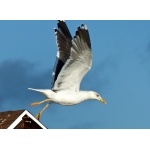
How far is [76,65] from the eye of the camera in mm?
6832

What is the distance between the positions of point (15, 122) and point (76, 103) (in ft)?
6.01

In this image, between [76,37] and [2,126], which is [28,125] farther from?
[76,37]

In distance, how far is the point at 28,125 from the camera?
8.54 m

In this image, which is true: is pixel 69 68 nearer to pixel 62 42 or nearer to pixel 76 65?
pixel 76 65

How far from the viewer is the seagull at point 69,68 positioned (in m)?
6.59

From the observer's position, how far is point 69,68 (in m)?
6.80

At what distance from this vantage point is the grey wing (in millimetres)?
6527

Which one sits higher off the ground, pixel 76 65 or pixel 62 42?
pixel 62 42

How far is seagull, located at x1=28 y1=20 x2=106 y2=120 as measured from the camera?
21.6 feet

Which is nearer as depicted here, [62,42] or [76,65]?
[62,42]

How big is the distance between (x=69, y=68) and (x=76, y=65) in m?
0.12

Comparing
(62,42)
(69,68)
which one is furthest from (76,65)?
(62,42)

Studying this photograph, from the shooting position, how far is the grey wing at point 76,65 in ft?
21.4

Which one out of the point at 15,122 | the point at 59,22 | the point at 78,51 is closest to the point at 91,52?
the point at 78,51
